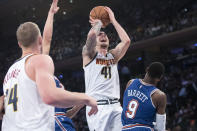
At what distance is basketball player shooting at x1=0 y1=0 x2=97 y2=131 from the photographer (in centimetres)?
202

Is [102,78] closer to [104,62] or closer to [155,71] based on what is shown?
[104,62]

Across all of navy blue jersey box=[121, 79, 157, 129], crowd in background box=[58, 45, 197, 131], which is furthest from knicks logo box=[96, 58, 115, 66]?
crowd in background box=[58, 45, 197, 131]

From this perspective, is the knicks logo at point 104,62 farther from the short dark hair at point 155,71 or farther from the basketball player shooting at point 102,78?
the short dark hair at point 155,71

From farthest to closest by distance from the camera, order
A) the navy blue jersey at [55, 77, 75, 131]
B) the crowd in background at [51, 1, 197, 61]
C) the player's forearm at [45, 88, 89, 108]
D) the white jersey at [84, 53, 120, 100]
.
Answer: the crowd in background at [51, 1, 197, 61]
the white jersey at [84, 53, 120, 100]
the navy blue jersey at [55, 77, 75, 131]
the player's forearm at [45, 88, 89, 108]

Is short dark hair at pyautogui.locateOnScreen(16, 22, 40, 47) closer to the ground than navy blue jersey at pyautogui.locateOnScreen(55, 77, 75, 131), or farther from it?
farther from it

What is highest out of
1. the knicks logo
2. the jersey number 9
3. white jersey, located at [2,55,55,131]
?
white jersey, located at [2,55,55,131]

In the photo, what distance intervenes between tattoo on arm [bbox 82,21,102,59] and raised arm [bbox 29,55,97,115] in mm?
2104

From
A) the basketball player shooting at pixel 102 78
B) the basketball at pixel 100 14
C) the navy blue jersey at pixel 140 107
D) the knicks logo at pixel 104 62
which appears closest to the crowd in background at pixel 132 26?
the basketball at pixel 100 14

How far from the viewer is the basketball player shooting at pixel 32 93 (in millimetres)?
2023

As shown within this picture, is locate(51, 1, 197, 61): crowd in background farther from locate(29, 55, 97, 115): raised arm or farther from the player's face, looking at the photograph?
locate(29, 55, 97, 115): raised arm

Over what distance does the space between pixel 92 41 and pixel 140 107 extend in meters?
1.20

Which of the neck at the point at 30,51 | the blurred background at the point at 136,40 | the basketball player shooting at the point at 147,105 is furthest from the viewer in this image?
the blurred background at the point at 136,40

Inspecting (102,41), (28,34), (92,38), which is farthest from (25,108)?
(102,41)

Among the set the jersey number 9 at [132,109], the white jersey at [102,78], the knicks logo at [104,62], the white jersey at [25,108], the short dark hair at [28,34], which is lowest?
the jersey number 9 at [132,109]
